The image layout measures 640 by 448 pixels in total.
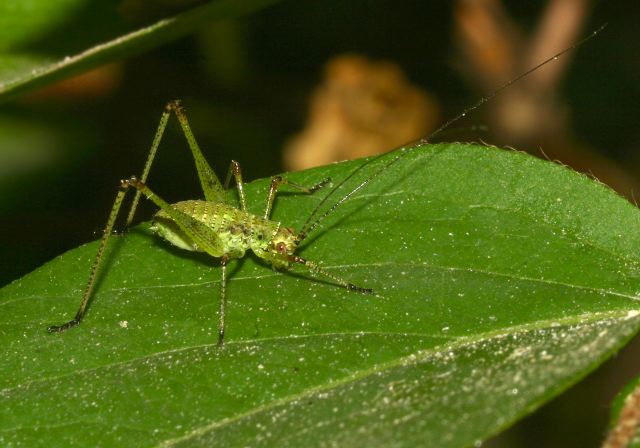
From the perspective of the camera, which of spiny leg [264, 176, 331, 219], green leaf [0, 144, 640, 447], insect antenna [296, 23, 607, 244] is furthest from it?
spiny leg [264, 176, 331, 219]

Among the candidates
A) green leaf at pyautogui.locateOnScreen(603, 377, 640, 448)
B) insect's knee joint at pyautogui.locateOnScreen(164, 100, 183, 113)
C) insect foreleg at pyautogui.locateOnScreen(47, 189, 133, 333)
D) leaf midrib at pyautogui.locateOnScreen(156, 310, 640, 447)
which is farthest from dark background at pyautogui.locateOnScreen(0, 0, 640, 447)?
green leaf at pyautogui.locateOnScreen(603, 377, 640, 448)

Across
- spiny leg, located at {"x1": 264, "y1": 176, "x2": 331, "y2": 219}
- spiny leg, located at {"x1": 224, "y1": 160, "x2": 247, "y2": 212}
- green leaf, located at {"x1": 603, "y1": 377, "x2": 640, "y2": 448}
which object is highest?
spiny leg, located at {"x1": 224, "y1": 160, "x2": 247, "y2": 212}

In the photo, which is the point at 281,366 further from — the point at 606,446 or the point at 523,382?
the point at 606,446

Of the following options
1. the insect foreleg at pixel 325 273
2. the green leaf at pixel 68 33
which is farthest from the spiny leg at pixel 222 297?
the green leaf at pixel 68 33

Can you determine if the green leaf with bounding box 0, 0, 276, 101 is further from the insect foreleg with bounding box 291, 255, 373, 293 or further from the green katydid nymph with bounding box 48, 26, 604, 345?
the insect foreleg with bounding box 291, 255, 373, 293

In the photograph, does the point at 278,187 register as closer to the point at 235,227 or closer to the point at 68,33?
the point at 235,227

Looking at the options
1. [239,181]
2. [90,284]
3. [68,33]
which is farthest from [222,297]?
[68,33]
